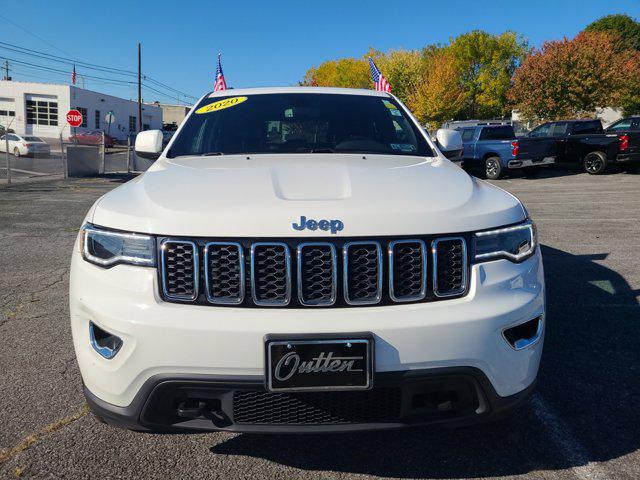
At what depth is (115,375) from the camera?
6.71 feet

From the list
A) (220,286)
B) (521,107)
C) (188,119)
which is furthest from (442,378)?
(521,107)

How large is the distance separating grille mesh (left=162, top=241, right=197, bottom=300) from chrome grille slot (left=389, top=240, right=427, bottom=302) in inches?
28.9

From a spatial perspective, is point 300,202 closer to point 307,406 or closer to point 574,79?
point 307,406

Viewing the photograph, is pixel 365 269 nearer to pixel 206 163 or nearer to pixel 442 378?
pixel 442 378

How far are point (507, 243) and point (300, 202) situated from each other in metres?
0.83

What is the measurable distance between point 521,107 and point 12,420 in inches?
1239

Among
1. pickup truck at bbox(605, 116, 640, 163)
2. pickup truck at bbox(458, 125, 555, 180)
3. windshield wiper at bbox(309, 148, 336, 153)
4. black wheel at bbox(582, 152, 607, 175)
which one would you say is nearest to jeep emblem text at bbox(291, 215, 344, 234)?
windshield wiper at bbox(309, 148, 336, 153)

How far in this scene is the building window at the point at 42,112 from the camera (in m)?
49.2

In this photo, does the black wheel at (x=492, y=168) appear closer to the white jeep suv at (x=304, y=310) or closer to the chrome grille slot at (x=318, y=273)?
the white jeep suv at (x=304, y=310)

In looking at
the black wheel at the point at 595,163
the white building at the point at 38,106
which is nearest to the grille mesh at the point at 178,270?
the black wheel at the point at 595,163

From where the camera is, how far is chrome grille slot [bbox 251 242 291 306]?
2.01m

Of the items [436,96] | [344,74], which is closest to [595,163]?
[436,96]

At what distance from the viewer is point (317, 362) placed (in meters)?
1.93

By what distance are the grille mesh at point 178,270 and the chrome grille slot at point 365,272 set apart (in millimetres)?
581
